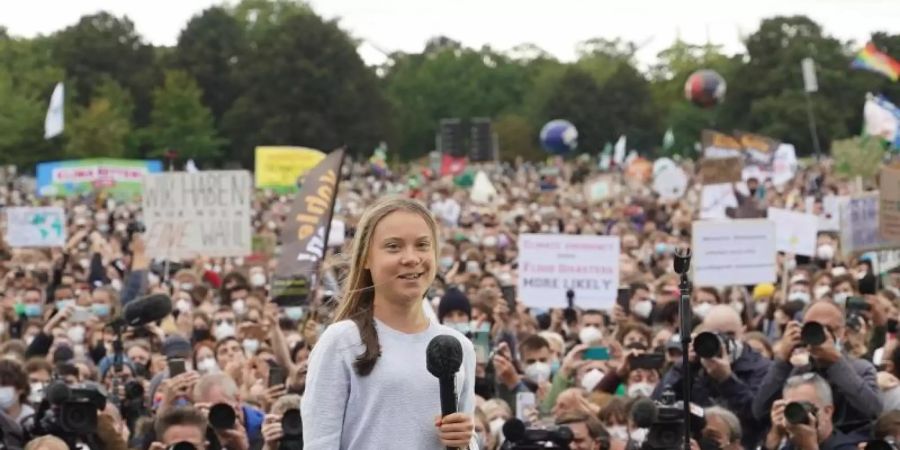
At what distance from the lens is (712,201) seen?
2436cm

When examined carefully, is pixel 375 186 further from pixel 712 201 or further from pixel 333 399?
pixel 333 399

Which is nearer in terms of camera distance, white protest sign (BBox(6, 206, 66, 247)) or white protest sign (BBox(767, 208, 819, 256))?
white protest sign (BBox(767, 208, 819, 256))

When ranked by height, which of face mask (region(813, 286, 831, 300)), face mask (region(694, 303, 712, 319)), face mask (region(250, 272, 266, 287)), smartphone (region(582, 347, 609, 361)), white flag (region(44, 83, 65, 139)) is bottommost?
face mask (region(250, 272, 266, 287))

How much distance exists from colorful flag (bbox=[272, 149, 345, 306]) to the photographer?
5.36m

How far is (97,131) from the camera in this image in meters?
90.2

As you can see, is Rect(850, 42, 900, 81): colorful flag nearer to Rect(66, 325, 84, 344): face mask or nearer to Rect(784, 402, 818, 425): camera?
Rect(66, 325, 84, 344): face mask

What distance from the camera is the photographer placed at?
350 inches

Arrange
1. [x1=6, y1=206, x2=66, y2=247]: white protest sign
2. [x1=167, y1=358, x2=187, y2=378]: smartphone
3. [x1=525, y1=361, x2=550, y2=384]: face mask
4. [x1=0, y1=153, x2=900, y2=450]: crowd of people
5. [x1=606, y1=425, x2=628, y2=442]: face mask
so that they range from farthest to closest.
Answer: [x1=6, y1=206, x2=66, y2=247]: white protest sign, [x1=525, y1=361, x2=550, y2=384]: face mask, [x1=167, y1=358, x2=187, y2=378]: smartphone, [x1=606, y1=425, x2=628, y2=442]: face mask, [x1=0, y1=153, x2=900, y2=450]: crowd of people

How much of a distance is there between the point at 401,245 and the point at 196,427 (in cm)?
342

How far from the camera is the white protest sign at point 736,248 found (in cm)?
1518

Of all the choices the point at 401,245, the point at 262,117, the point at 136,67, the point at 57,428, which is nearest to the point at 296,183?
the point at 57,428

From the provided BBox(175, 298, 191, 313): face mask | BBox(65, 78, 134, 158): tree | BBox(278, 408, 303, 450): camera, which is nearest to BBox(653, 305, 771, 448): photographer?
BBox(278, 408, 303, 450): camera

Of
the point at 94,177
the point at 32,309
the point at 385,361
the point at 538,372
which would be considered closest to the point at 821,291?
the point at 538,372

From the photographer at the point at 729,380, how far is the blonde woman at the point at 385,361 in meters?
4.14
